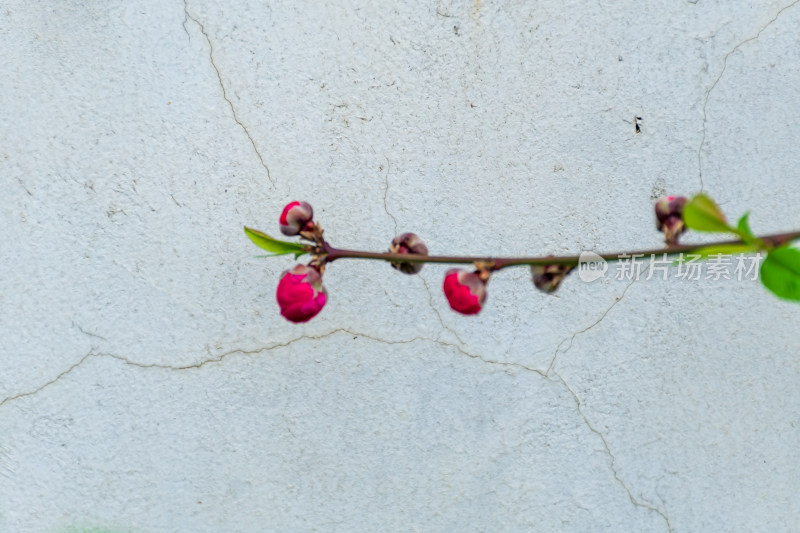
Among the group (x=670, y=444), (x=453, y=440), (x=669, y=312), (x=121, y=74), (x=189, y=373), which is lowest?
(x=670, y=444)

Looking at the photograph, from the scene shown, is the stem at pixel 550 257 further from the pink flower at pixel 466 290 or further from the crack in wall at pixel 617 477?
the crack in wall at pixel 617 477

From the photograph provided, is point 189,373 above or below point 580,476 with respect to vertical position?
above

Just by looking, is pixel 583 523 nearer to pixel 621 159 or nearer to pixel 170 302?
pixel 621 159

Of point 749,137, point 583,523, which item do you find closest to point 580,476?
point 583,523

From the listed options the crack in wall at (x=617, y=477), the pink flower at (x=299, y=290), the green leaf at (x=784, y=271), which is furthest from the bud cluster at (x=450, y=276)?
the crack in wall at (x=617, y=477)

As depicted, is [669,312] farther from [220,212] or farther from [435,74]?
[220,212]

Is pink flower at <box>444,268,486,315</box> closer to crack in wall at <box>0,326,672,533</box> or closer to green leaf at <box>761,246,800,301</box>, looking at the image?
green leaf at <box>761,246,800,301</box>
